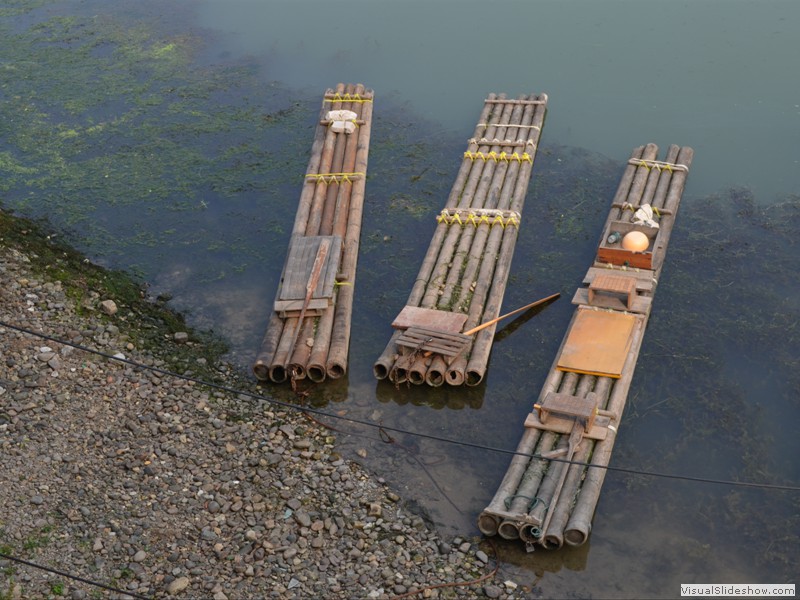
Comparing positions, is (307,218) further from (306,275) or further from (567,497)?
(567,497)

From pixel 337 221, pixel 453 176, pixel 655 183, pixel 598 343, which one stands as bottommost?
pixel 598 343

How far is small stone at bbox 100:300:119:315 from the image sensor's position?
22.7m

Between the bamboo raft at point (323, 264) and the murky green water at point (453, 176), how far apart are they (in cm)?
80

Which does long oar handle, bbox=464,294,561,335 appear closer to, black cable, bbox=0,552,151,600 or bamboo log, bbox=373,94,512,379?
bamboo log, bbox=373,94,512,379

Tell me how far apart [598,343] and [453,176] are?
9197 millimetres

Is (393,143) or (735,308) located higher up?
(393,143)

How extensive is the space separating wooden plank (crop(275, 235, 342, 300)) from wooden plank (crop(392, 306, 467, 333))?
1901mm

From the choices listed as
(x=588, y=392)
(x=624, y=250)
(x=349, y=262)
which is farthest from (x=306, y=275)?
(x=624, y=250)

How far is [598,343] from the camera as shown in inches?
809

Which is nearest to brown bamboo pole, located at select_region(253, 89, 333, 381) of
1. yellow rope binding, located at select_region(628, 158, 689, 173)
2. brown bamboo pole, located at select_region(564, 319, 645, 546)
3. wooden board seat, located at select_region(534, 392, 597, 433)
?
wooden board seat, located at select_region(534, 392, 597, 433)

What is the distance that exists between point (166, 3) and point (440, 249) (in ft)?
72.4

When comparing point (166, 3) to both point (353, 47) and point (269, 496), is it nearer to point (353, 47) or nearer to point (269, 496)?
point (353, 47)

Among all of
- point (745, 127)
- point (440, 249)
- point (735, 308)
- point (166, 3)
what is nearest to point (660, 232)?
point (735, 308)

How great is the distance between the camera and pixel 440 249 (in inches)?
948
